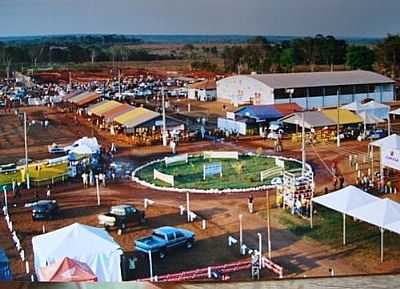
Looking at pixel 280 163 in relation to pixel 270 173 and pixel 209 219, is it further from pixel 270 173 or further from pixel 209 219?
pixel 209 219

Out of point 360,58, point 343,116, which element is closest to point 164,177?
point 343,116

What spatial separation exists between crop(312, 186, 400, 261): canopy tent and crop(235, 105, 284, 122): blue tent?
494 cm

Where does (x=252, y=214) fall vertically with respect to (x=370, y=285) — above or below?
below

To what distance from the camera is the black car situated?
185 inches

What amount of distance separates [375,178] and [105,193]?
96.2 inches

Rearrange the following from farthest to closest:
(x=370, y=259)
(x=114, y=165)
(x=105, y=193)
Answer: (x=114, y=165), (x=105, y=193), (x=370, y=259)

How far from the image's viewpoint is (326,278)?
0.38 m

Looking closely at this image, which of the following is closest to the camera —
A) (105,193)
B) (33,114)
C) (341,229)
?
(341,229)

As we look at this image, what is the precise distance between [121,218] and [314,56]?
54.2ft

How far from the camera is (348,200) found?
156 inches

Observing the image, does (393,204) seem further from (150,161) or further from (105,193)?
(150,161)

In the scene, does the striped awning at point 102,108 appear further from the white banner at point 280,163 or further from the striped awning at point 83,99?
the white banner at point 280,163

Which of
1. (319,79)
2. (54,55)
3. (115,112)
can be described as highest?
(54,55)

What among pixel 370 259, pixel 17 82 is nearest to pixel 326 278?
pixel 370 259
